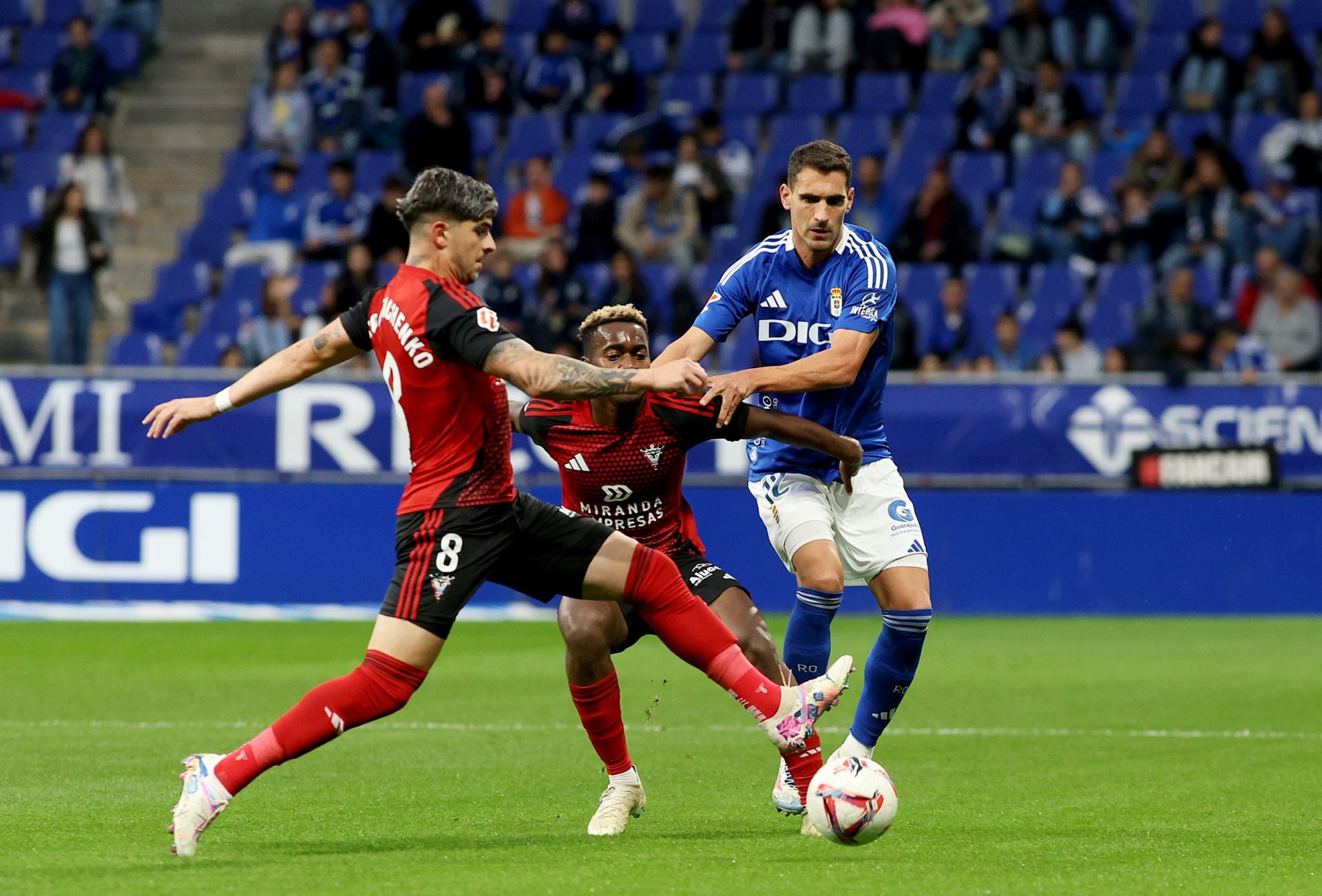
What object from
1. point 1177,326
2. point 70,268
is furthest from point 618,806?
point 70,268

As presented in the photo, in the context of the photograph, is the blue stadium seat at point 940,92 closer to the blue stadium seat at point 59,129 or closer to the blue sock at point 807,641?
the blue stadium seat at point 59,129

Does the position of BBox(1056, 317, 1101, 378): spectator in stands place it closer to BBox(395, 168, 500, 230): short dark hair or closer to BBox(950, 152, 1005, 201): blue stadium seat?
BBox(950, 152, 1005, 201): blue stadium seat

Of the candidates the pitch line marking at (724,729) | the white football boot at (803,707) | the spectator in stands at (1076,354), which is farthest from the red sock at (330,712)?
the spectator in stands at (1076,354)

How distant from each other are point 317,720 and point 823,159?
267cm

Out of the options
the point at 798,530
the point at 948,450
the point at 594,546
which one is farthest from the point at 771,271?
the point at 948,450

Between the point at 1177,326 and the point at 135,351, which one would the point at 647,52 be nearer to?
the point at 135,351

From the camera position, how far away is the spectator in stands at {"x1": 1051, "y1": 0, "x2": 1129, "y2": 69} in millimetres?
19812

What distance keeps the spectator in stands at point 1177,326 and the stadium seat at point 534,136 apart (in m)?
6.70

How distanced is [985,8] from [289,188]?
295 inches

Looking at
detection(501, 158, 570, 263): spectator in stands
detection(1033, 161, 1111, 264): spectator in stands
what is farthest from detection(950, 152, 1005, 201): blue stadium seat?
detection(501, 158, 570, 263): spectator in stands

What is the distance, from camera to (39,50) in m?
21.9

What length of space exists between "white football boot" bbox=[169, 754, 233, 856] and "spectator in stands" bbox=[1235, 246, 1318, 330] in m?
12.8

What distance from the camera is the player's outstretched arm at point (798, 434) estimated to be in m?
6.34

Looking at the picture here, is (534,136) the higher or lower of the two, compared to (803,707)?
higher
